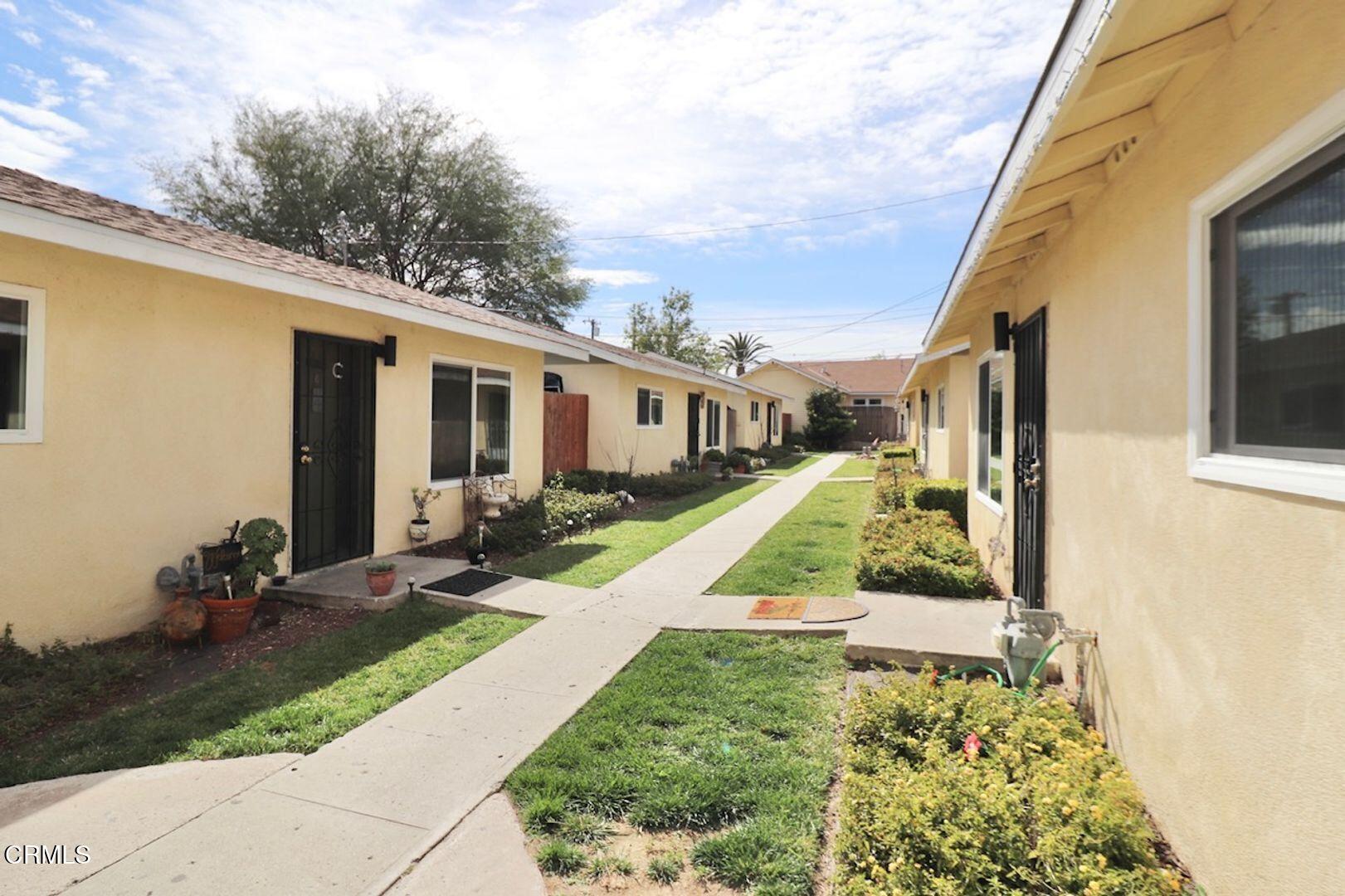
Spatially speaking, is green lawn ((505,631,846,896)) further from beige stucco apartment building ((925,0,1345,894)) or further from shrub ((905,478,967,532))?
shrub ((905,478,967,532))

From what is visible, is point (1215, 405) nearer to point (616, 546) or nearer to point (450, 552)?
point (616, 546)

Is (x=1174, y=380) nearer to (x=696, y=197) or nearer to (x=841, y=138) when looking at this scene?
(x=841, y=138)

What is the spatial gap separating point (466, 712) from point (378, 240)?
25845 millimetres

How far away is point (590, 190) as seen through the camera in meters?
18.5

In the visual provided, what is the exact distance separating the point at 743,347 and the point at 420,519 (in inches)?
2270

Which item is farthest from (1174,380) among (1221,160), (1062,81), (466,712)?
(466,712)

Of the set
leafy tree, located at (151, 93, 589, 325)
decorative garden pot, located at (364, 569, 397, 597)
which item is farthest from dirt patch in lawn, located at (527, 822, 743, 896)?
leafy tree, located at (151, 93, 589, 325)

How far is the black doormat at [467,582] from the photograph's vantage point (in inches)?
266

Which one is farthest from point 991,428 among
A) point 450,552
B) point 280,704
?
point 280,704

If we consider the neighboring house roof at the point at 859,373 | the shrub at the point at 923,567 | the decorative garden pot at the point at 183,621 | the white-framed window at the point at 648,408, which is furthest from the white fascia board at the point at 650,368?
the neighboring house roof at the point at 859,373

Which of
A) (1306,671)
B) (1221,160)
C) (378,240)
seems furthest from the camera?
(378,240)

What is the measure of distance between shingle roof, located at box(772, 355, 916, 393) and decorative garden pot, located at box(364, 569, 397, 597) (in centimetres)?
3906

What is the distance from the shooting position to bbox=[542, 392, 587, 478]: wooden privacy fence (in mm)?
13822

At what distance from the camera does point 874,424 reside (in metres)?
41.8
